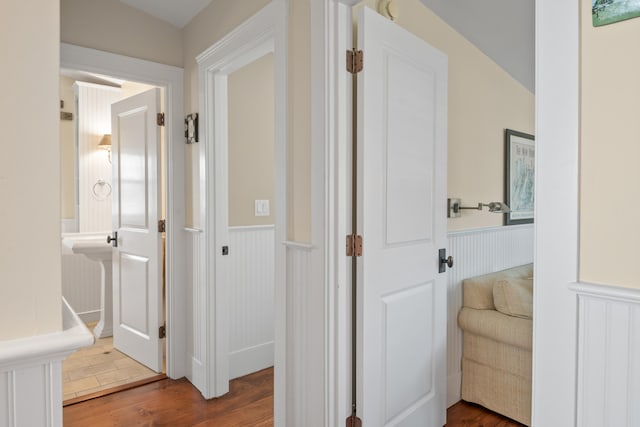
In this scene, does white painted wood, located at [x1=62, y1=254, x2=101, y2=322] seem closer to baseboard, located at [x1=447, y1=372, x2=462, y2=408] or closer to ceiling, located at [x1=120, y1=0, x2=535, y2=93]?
ceiling, located at [x1=120, y1=0, x2=535, y2=93]

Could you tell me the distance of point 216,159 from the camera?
2.51m

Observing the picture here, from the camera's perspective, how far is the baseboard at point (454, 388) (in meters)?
2.43

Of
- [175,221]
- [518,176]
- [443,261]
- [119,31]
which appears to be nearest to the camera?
[443,261]

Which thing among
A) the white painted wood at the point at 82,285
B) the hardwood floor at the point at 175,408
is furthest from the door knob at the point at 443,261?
the white painted wood at the point at 82,285

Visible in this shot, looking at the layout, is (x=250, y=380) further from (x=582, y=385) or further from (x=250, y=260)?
(x=582, y=385)

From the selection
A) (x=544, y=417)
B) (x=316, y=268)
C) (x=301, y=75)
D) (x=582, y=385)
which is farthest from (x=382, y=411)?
(x=301, y=75)

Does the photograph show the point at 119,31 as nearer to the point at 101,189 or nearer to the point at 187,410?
the point at 101,189

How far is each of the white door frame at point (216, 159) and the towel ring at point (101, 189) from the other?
2.18 m

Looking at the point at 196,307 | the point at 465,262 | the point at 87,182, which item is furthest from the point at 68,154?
the point at 465,262

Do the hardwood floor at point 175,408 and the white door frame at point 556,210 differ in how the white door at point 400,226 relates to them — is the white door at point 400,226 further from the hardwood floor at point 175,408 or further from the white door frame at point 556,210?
the hardwood floor at point 175,408

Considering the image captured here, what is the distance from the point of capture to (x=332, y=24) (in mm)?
1586

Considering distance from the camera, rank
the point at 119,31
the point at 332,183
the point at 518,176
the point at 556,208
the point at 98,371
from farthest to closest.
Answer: the point at 518,176 → the point at 98,371 → the point at 119,31 → the point at 332,183 → the point at 556,208

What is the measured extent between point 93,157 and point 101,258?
1221mm

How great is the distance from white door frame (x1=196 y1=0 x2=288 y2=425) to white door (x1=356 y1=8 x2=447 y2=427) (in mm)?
406
